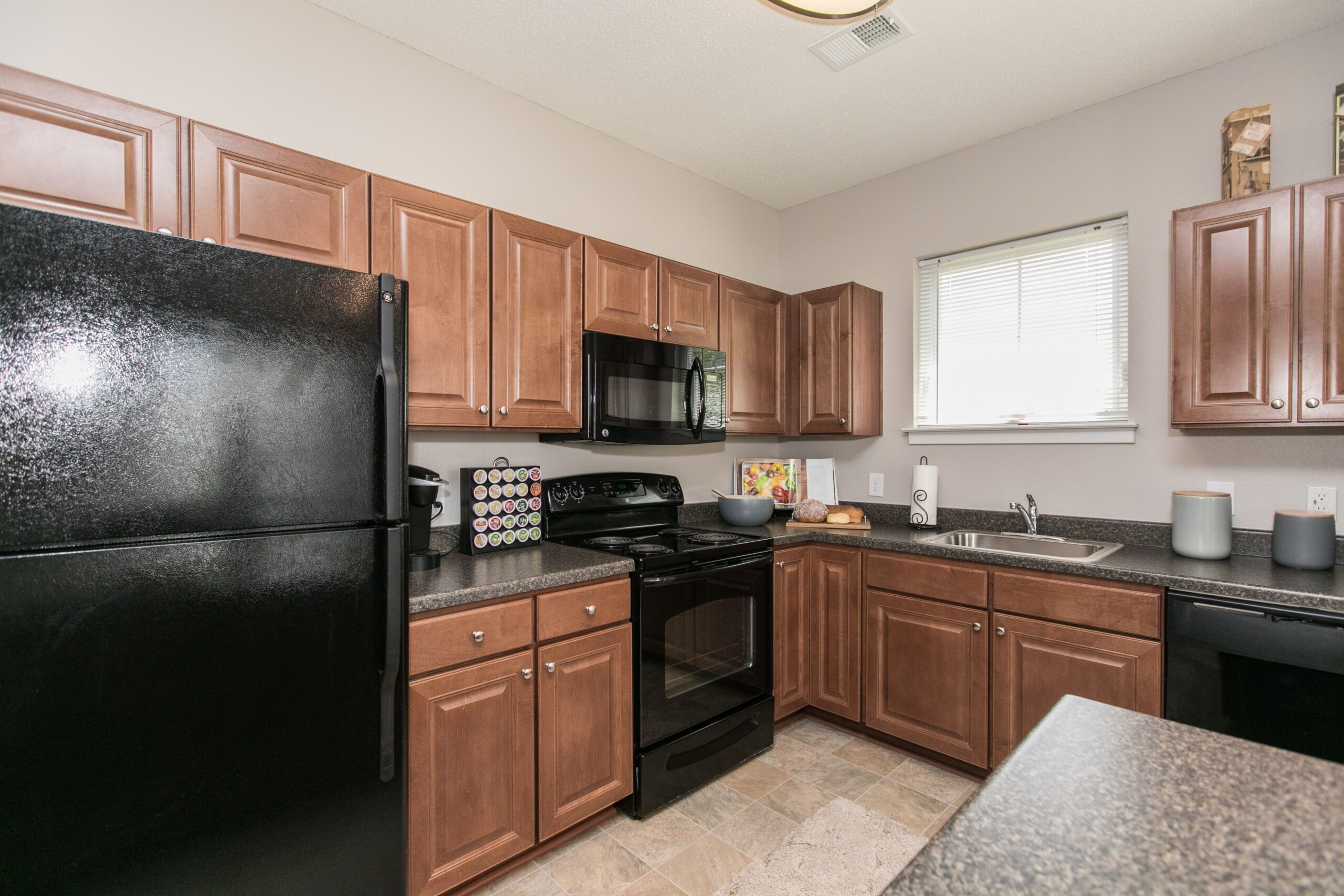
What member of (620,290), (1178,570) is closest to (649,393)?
(620,290)

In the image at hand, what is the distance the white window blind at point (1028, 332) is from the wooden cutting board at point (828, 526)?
0.62 meters

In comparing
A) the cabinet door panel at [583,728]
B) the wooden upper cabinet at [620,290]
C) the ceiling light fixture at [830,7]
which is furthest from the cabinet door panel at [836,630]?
the ceiling light fixture at [830,7]

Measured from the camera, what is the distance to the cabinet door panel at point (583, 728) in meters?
1.87

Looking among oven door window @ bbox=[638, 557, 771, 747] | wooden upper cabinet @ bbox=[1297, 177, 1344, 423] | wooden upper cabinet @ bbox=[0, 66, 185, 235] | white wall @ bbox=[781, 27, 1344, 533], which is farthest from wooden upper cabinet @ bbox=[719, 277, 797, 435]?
wooden upper cabinet @ bbox=[0, 66, 185, 235]

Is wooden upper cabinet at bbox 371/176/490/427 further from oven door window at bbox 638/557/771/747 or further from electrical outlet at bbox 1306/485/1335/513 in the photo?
electrical outlet at bbox 1306/485/1335/513

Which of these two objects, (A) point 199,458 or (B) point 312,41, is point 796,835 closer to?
(A) point 199,458

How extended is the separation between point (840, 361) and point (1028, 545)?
A: 46.7 inches

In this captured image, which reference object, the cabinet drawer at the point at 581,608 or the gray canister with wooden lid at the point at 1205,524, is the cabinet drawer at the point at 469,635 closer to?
the cabinet drawer at the point at 581,608

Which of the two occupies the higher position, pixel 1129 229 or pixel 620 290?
pixel 1129 229

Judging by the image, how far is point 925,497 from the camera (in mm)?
2932

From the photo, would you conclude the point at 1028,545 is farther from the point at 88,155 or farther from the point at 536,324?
the point at 88,155

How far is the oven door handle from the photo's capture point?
212 centimetres

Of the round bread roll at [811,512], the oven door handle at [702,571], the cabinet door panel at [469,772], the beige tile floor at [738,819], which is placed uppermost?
the round bread roll at [811,512]

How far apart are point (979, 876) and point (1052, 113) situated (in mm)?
3110
